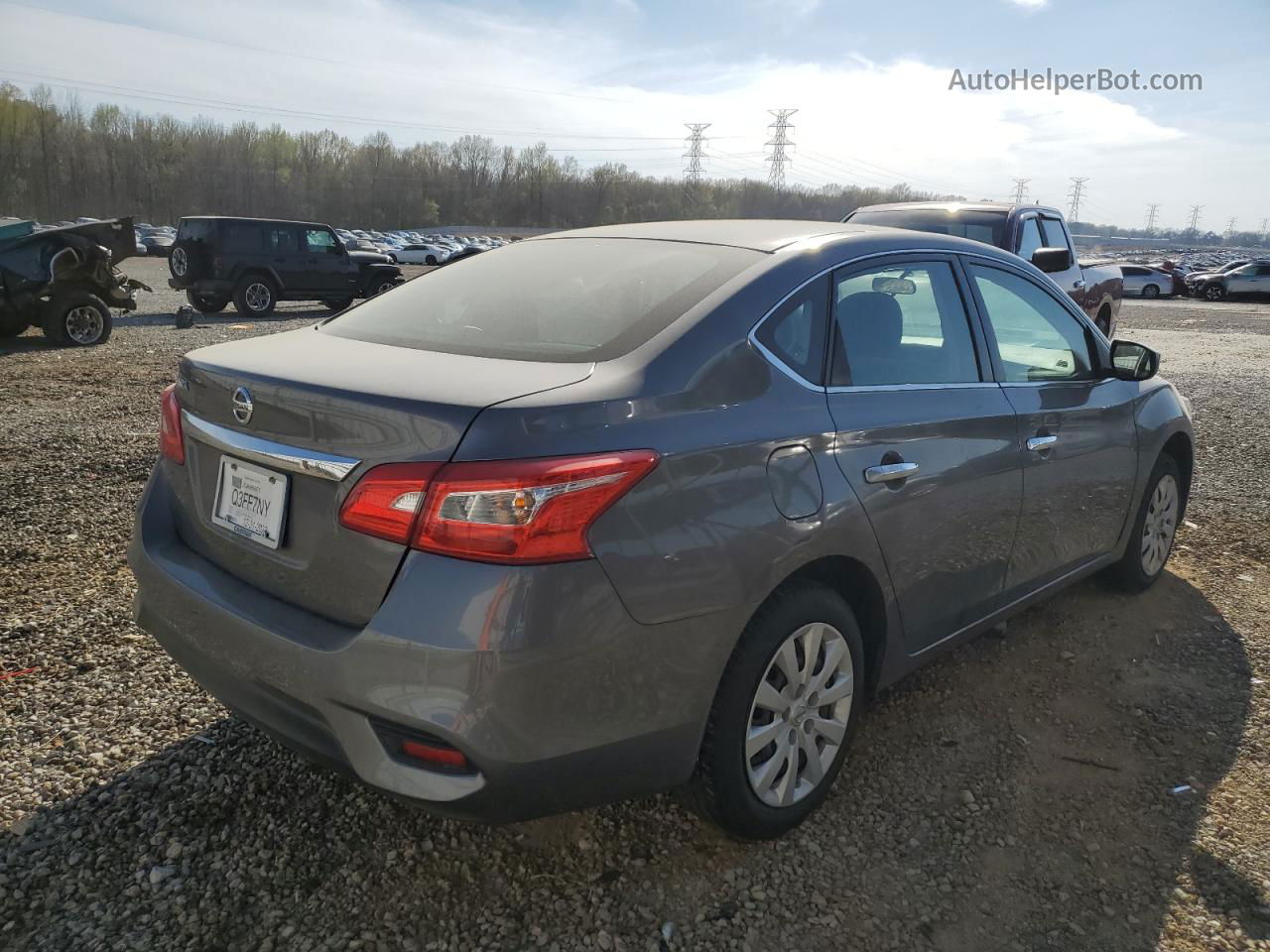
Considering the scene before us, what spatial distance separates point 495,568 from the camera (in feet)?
5.84

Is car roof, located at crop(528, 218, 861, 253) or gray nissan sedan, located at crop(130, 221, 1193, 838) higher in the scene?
car roof, located at crop(528, 218, 861, 253)

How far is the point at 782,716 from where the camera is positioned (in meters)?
2.36

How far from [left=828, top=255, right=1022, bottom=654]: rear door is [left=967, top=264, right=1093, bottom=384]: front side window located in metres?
0.17

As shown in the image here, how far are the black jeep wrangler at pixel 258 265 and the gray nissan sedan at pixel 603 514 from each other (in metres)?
15.2

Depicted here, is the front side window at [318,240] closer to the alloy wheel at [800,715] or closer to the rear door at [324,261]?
the rear door at [324,261]

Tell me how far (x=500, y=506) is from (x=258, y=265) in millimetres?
16936

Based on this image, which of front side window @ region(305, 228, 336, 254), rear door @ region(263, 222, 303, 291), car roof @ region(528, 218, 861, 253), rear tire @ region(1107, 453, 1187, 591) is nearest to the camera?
car roof @ region(528, 218, 861, 253)

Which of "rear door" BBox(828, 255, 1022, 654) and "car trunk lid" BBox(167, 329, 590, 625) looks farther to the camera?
"rear door" BBox(828, 255, 1022, 654)

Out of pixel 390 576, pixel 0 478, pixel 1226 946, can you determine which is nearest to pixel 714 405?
pixel 390 576

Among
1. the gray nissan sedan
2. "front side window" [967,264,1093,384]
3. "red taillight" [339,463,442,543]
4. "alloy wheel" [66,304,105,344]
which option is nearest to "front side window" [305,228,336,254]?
"alloy wheel" [66,304,105,344]

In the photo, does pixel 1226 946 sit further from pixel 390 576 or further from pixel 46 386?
pixel 46 386

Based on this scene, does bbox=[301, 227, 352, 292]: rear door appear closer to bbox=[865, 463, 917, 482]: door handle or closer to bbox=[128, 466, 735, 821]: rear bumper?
bbox=[128, 466, 735, 821]: rear bumper

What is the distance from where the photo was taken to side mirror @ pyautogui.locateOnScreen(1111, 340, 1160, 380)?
374cm

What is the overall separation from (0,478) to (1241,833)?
20.8 feet
